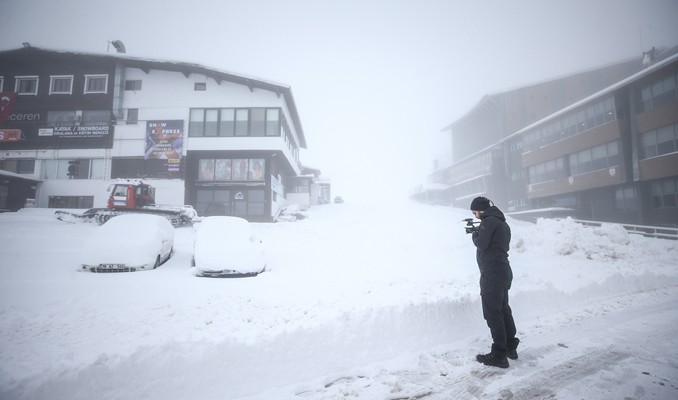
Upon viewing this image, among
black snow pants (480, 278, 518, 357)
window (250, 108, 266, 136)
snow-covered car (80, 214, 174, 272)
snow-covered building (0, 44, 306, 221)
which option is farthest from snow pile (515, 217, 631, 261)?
window (250, 108, 266, 136)

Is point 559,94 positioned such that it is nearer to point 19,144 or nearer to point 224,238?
point 224,238

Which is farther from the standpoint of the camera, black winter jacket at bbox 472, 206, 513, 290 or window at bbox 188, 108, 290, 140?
window at bbox 188, 108, 290, 140

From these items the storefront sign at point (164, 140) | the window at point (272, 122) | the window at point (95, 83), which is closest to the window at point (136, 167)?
the storefront sign at point (164, 140)

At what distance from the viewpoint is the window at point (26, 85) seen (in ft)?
80.6

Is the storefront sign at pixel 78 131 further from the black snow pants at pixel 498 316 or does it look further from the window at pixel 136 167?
the black snow pants at pixel 498 316

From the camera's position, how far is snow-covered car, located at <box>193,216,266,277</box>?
25.7 ft

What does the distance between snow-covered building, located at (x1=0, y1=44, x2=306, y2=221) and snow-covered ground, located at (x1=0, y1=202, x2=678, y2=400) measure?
14746 mm

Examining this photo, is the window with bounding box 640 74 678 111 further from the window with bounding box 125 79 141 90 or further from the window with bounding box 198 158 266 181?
the window with bounding box 125 79 141 90

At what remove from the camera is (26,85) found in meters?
24.8

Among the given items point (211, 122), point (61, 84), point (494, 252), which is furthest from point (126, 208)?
point (494, 252)

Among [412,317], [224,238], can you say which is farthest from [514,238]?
[224,238]

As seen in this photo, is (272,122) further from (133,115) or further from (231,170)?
(133,115)

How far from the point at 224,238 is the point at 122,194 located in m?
12.5

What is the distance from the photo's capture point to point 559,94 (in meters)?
37.9
